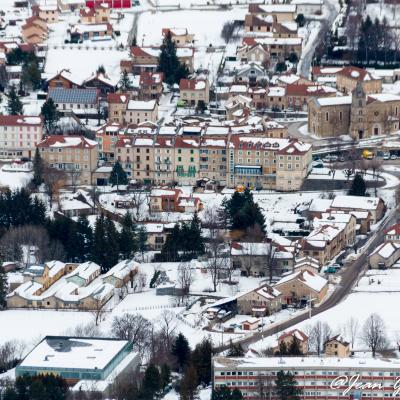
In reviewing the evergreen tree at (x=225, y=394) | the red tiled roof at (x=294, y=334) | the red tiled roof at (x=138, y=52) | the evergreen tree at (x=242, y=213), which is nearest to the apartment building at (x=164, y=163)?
the evergreen tree at (x=242, y=213)

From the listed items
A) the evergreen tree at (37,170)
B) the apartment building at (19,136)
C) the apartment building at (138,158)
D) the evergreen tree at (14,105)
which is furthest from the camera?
the evergreen tree at (14,105)

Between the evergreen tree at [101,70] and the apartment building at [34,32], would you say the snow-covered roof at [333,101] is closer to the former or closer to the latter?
the evergreen tree at [101,70]

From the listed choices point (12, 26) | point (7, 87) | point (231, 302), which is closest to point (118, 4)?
point (12, 26)

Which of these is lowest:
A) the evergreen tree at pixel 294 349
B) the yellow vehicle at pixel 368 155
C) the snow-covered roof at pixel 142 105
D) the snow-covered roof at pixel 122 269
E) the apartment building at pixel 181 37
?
the evergreen tree at pixel 294 349

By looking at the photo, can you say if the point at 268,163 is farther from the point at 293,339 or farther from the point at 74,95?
the point at 293,339

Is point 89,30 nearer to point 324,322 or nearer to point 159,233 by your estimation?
point 159,233

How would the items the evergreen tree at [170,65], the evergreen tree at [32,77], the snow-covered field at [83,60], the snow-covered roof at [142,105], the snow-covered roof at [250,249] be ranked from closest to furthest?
1. the snow-covered roof at [250,249]
2. the snow-covered roof at [142,105]
3. the evergreen tree at [32,77]
4. the evergreen tree at [170,65]
5. the snow-covered field at [83,60]

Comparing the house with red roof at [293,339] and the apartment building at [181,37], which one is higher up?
the apartment building at [181,37]
